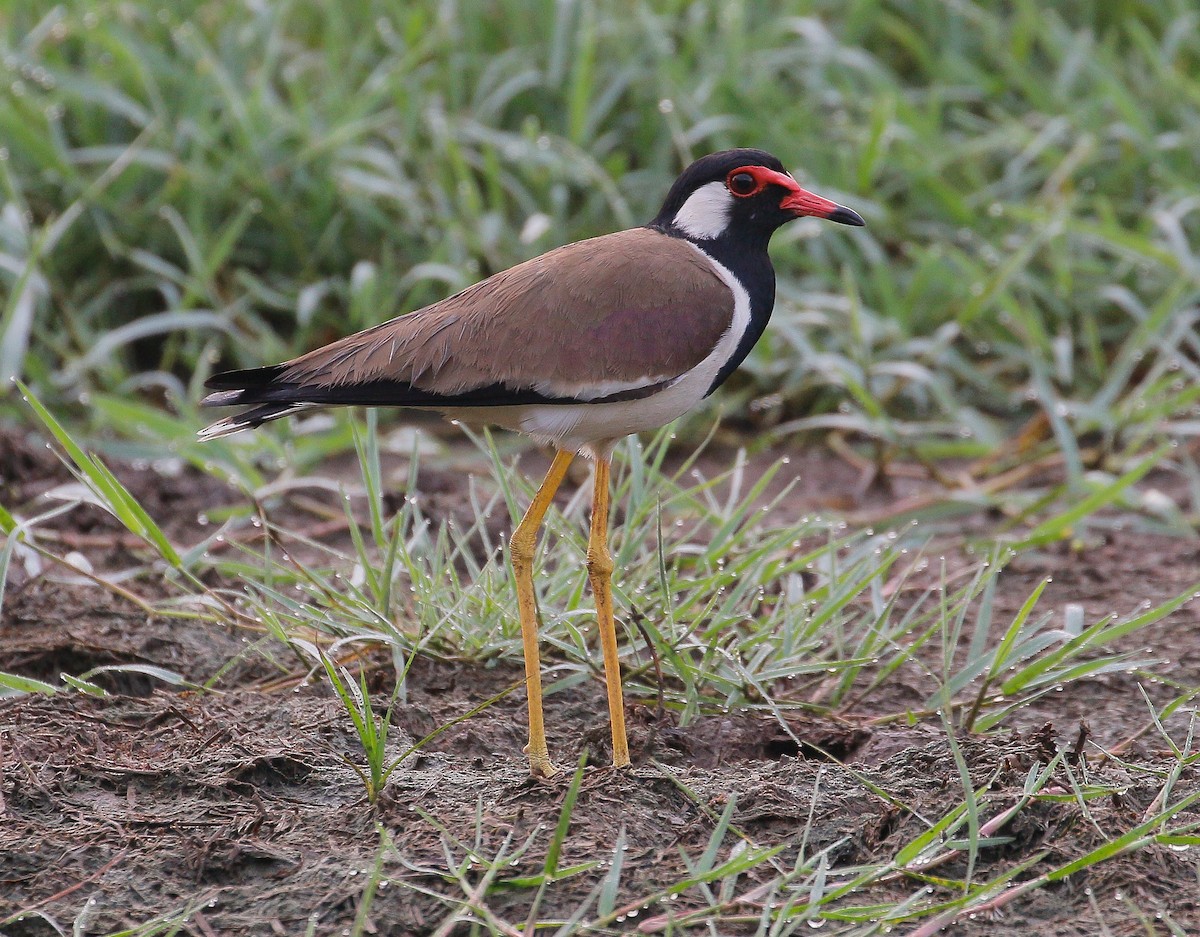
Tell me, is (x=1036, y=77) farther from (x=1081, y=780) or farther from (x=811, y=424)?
(x=1081, y=780)

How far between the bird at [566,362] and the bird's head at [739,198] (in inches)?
1.4

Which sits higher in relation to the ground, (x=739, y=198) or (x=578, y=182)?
(x=739, y=198)

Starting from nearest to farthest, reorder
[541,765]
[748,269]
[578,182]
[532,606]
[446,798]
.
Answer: [446,798]
[541,765]
[532,606]
[748,269]
[578,182]

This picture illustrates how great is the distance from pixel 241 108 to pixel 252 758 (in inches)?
140

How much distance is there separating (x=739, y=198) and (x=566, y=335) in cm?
53

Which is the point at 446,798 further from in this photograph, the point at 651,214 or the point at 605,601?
the point at 651,214

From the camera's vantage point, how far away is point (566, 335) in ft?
→ 10.1

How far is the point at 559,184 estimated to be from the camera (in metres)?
5.75

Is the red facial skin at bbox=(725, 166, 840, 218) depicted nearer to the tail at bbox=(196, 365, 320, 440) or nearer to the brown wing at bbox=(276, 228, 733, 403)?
the brown wing at bbox=(276, 228, 733, 403)

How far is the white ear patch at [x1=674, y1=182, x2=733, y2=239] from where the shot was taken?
10.8ft

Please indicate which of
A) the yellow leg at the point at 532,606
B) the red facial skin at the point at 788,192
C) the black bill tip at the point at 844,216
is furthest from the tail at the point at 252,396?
the black bill tip at the point at 844,216

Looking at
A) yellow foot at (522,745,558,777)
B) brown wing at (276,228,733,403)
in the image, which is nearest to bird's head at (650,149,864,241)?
brown wing at (276,228,733,403)

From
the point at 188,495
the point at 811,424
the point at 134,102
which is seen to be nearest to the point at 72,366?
the point at 188,495

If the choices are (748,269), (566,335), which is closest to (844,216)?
(748,269)
